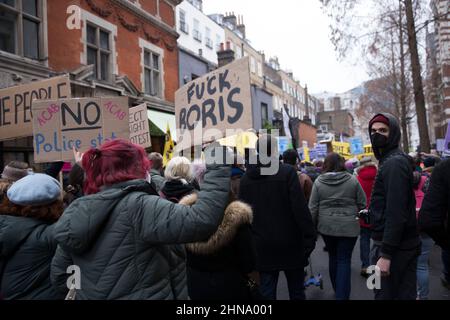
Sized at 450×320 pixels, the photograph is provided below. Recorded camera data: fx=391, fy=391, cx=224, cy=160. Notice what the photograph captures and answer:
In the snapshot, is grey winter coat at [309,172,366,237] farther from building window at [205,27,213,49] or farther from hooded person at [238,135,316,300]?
building window at [205,27,213,49]

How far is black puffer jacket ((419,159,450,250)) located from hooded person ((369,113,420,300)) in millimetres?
126

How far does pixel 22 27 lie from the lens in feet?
32.3

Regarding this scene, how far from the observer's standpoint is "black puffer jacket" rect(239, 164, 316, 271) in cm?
395

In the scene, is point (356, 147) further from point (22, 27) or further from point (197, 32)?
point (22, 27)

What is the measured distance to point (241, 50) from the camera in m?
32.3

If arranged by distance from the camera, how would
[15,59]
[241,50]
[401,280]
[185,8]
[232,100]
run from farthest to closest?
[241,50], [185,8], [15,59], [232,100], [401,280]

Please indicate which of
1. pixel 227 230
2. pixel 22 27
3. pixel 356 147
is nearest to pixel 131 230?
pixel 227 230

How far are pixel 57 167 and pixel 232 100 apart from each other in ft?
6.96

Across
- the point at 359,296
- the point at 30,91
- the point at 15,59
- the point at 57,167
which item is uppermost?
the point at 15,59

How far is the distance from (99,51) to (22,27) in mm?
3029

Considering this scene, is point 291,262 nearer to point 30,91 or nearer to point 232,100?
point 232,100

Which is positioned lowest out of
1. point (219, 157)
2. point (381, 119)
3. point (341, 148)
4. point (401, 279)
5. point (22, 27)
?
point (401, 279)
